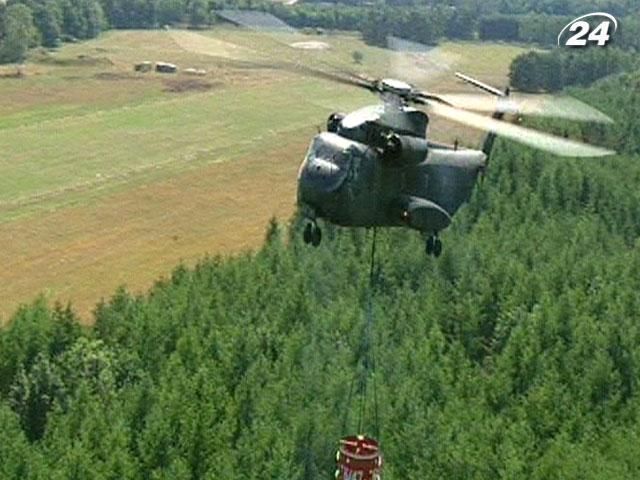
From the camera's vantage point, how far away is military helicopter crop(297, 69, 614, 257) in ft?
73.1

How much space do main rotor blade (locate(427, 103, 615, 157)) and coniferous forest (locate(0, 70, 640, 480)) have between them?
1338cm

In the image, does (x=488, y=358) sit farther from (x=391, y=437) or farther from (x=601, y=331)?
(x=391, y=437)

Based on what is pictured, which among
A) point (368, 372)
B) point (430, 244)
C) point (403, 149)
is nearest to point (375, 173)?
point (403, 149)

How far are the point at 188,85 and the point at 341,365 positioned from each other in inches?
2877

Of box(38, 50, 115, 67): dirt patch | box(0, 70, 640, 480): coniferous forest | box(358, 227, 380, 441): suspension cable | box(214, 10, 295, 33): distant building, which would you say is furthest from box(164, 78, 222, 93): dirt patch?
box(214, 10, 295, 33): distant building

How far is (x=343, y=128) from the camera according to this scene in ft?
77.5

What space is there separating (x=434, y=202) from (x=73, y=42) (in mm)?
110270

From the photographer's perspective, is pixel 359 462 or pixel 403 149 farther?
pixel 403 149

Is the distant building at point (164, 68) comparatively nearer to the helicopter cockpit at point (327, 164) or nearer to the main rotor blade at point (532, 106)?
the main rotor blade at point (532, 106)

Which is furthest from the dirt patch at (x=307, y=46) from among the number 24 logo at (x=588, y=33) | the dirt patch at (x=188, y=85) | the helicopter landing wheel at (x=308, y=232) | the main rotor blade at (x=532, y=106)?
the dirt patch at (x=188, y=85)

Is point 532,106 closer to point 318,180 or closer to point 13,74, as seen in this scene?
point 318,180

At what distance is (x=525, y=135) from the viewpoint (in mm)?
21812

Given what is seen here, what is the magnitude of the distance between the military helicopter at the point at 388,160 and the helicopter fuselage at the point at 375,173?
0.02 meters

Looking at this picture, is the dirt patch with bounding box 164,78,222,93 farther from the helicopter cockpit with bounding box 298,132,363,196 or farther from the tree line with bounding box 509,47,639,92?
the helicopter cockpit with bounding box 298,132,363,196
